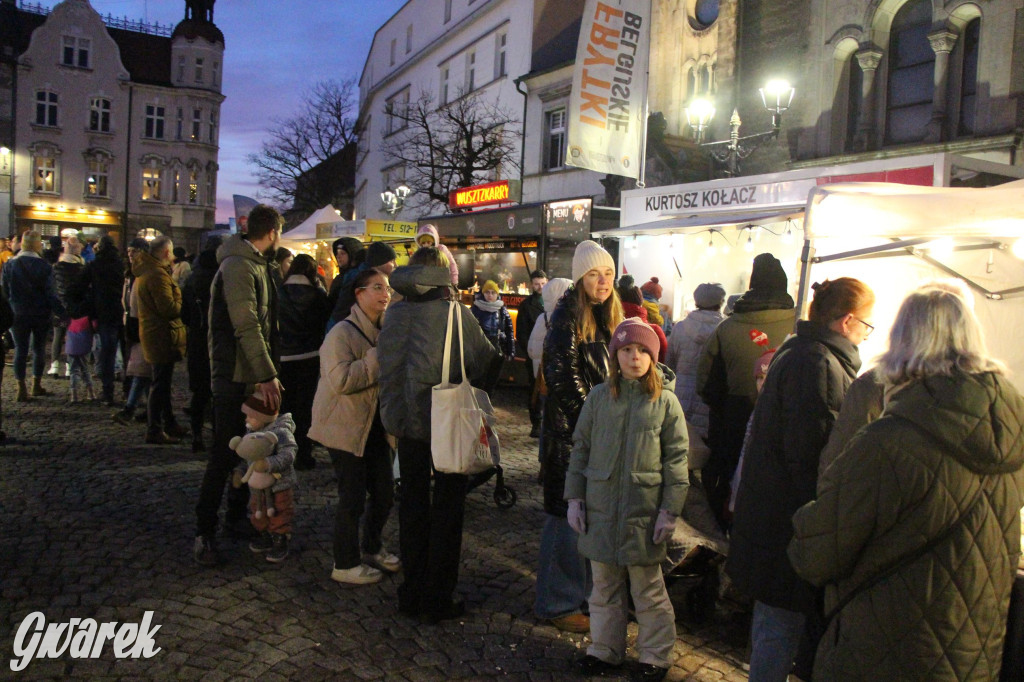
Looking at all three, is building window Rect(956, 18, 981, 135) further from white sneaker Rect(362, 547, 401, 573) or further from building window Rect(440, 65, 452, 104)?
building window Rect(440, 65, 452, 104)

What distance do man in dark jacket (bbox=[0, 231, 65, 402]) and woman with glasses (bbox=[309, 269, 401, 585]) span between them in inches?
261

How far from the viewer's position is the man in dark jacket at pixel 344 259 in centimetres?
693

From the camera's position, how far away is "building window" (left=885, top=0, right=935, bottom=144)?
1409 centimetres

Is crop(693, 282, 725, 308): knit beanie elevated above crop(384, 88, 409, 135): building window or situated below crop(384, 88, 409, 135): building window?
below

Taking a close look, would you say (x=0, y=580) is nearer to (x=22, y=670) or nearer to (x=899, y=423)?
(x=22, y=670)

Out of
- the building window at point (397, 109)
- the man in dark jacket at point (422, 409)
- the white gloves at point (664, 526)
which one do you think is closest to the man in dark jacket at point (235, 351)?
the man in dark jacket at point (422, 409)

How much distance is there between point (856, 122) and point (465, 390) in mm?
14295

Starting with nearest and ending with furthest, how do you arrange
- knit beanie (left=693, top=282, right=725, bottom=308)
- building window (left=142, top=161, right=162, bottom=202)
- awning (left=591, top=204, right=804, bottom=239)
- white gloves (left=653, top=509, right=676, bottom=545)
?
1. white gloves (left=653, top=509, right=676, bottom=545)
2. knit beanie (left=693, top=282, right=725, bottom=308)
3. awning (left=591, top=204, right=804, bottom=239)
4. building window (left=142, top=161, right=162, bottom=202)

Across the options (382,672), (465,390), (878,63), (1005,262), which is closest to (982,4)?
(878,63)

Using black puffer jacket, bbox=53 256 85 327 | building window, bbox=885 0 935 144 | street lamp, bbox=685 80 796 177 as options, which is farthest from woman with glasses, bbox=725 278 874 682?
building window, bbox=885 0 935 144

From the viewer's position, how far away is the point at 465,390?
3842 millimetres

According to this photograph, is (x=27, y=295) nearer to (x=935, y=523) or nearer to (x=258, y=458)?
(x=258, y=458)

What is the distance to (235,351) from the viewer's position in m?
4.63

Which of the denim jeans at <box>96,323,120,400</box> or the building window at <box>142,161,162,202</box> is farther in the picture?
the building window at <box>142,161,162,202</box>
